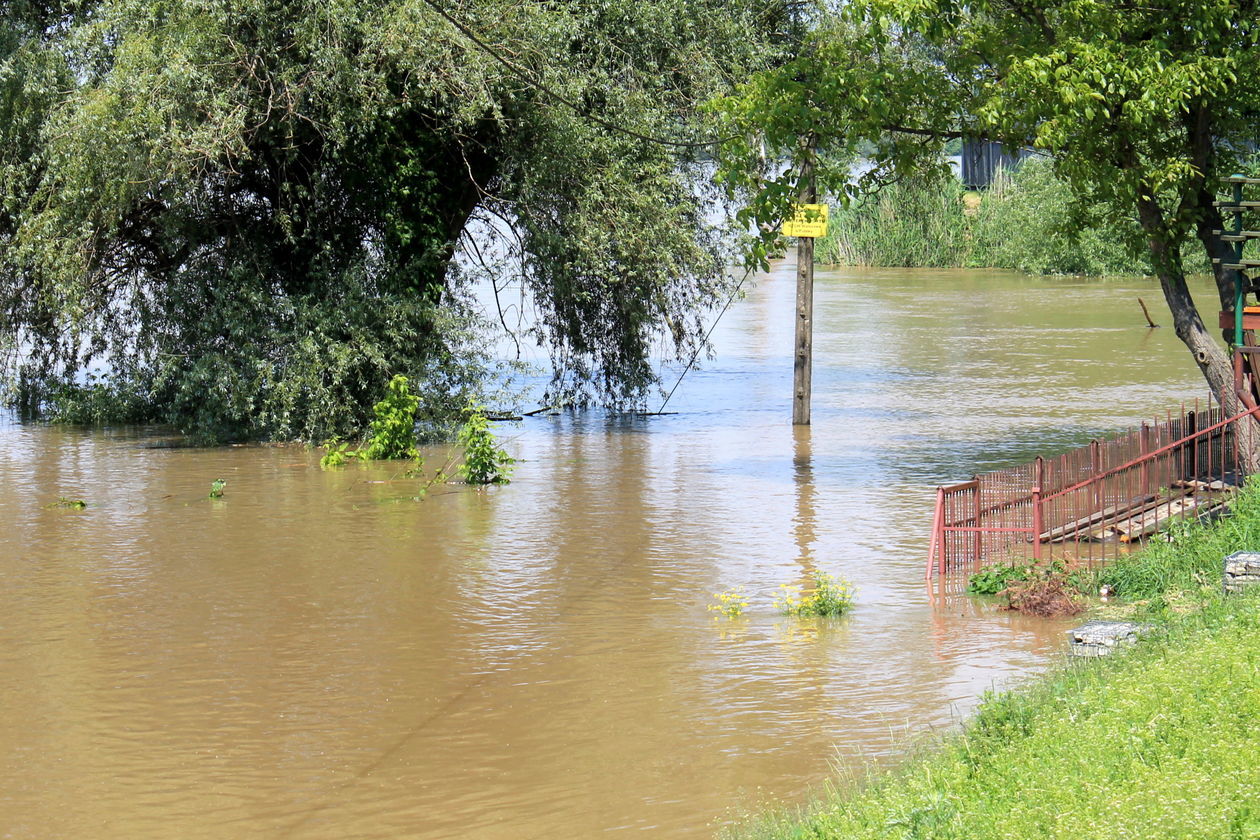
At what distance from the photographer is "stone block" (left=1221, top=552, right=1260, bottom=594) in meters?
10.8

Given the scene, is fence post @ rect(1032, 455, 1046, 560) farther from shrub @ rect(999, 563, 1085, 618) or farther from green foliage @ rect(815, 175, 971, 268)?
green foliage @ rect(815, 175, 971, 268)

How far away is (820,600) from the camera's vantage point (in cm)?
1227

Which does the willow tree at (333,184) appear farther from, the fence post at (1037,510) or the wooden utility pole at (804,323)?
the fence post at (1037,510)

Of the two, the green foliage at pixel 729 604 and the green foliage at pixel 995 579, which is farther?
the green foliage at pixel 995 579

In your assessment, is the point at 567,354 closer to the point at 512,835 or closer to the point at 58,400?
the point at 58,400

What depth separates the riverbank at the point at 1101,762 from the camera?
242 inches


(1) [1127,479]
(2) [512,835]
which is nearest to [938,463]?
(1) [1127,479]

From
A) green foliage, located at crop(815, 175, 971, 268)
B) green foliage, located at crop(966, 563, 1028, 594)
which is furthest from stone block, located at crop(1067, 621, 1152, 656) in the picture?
green foliage, located at crop(815, 175, 971, 268)

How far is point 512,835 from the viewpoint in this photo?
7.96 metres

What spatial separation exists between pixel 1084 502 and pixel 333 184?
1215 centimetres

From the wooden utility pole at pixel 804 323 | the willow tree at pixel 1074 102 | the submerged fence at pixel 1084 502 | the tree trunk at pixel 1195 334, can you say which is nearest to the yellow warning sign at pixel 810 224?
the wooden utility pole at pixel 804 323

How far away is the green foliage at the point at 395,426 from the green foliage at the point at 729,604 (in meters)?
7.82

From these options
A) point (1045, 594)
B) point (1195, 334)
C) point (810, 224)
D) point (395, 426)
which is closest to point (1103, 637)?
point (1045, 594)

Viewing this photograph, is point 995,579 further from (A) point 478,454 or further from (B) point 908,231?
(B) point 908,231
